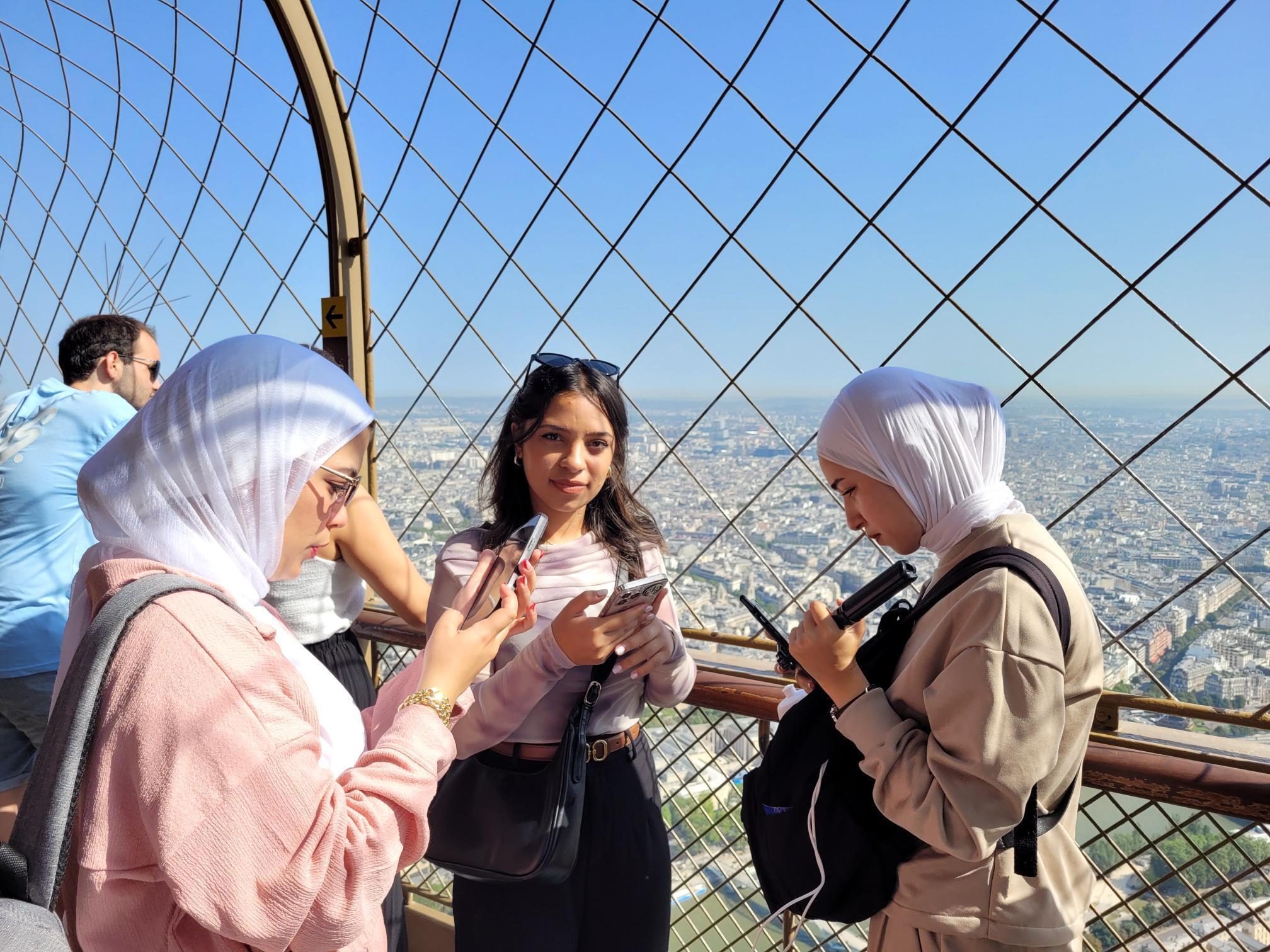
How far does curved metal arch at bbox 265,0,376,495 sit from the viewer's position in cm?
233

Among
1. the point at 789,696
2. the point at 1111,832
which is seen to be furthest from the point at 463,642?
the point at 1111,832

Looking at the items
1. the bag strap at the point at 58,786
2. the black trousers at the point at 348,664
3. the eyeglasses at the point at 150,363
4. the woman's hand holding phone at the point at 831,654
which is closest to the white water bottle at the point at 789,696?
the woman's hand holding phone at the point at 831,654

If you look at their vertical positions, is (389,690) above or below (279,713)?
below

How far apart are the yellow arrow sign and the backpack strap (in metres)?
1.94

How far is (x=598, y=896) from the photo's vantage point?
4.84ft

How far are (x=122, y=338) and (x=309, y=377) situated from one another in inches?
81.8

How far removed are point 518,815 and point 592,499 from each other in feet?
2.00

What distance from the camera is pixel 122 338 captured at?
8.73ft

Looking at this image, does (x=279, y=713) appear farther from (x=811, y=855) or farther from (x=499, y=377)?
(x=499, y=377)

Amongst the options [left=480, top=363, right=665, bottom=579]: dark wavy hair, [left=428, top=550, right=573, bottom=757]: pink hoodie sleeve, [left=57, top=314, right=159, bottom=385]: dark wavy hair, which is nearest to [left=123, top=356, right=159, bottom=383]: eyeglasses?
[left=57, top=314, right=159, bottom=385]: dark wavy hair

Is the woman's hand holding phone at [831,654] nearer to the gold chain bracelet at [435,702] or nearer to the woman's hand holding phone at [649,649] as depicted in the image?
the woman's hand holding phone at [649,649]

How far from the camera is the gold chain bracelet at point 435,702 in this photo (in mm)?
1030

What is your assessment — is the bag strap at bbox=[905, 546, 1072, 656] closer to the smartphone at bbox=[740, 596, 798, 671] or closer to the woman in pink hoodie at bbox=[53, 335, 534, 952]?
the smartphone at bbox=[740, 596, 798, 671]

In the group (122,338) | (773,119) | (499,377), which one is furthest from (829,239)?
(122,338)
